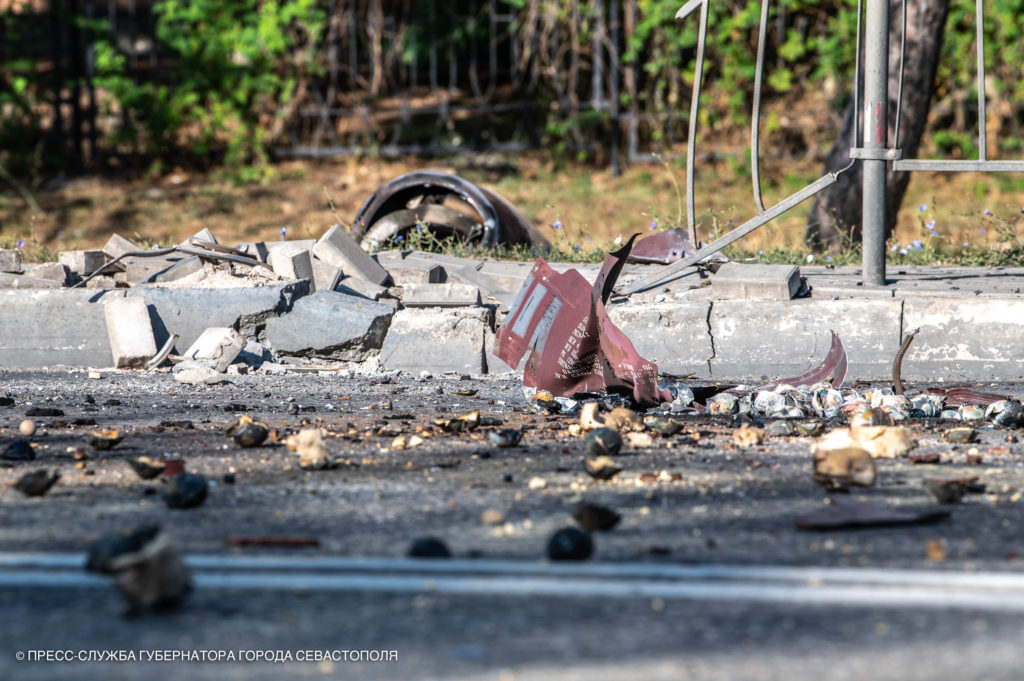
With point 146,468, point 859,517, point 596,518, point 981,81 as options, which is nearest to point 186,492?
point 146,468

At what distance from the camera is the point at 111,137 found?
11.9 m

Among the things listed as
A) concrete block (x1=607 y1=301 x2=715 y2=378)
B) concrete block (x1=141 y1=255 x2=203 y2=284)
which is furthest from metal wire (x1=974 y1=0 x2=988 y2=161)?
concrete block (x1=141 y1=255 x2=203 y2=284)

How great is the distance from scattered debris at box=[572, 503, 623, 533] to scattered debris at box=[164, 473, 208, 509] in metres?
0.91

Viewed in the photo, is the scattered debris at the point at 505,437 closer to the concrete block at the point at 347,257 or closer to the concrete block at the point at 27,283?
the concrete block at the point at 347,257

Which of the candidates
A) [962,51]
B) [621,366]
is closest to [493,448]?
[621,366]

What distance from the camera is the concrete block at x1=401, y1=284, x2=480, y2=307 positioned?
5027 millimetres

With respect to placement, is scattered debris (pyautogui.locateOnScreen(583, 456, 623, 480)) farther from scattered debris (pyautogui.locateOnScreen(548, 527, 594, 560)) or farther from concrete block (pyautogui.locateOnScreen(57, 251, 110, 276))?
concrete block (pyautogui.locateOnScreen(57, 251, 110, 276))

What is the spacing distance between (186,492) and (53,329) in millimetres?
2872

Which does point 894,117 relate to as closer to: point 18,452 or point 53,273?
point 53,273

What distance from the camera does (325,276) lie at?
211 inches

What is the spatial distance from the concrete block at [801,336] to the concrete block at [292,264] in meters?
1.96

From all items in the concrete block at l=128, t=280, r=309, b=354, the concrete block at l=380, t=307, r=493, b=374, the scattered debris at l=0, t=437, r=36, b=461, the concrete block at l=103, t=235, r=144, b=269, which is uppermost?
the concrete block at l=103, t=235, r=144, b=269

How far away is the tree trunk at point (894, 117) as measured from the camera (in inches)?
309

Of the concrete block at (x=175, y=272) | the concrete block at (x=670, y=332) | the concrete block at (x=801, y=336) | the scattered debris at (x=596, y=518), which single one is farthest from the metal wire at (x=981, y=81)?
the concrete block at (x=175, y=272)
